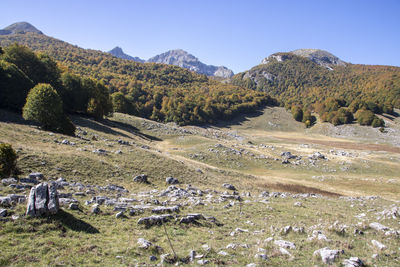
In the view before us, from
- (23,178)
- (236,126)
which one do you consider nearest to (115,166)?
(23,178)

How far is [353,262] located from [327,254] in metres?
0.85

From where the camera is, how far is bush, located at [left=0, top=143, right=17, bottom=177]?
624 inches

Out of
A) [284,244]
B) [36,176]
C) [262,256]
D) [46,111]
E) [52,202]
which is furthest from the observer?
[46,111]

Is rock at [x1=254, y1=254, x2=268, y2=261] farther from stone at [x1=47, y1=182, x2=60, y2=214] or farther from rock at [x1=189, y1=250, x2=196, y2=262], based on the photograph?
stone at [x1=47, y1=182, x2=60, y2=214]

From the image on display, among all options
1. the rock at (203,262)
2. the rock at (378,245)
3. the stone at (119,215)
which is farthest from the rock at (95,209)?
the rock at (378,245)

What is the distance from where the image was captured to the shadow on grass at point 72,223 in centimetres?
1062

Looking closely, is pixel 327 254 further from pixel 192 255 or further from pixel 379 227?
pixel 379 227

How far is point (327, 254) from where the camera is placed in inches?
334

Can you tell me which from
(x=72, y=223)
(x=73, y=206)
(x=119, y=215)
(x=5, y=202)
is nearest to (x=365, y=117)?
(x=119, y=215)

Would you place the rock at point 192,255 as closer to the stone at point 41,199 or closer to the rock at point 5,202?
the stone at point 41,199

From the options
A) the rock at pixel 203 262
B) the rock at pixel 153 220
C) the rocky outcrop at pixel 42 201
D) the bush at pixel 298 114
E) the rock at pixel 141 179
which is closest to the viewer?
the rock at pixel 203 262

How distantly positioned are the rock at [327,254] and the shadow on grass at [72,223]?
10463 mm

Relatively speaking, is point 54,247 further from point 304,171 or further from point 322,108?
point 322,108

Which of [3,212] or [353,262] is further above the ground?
[353,262]
